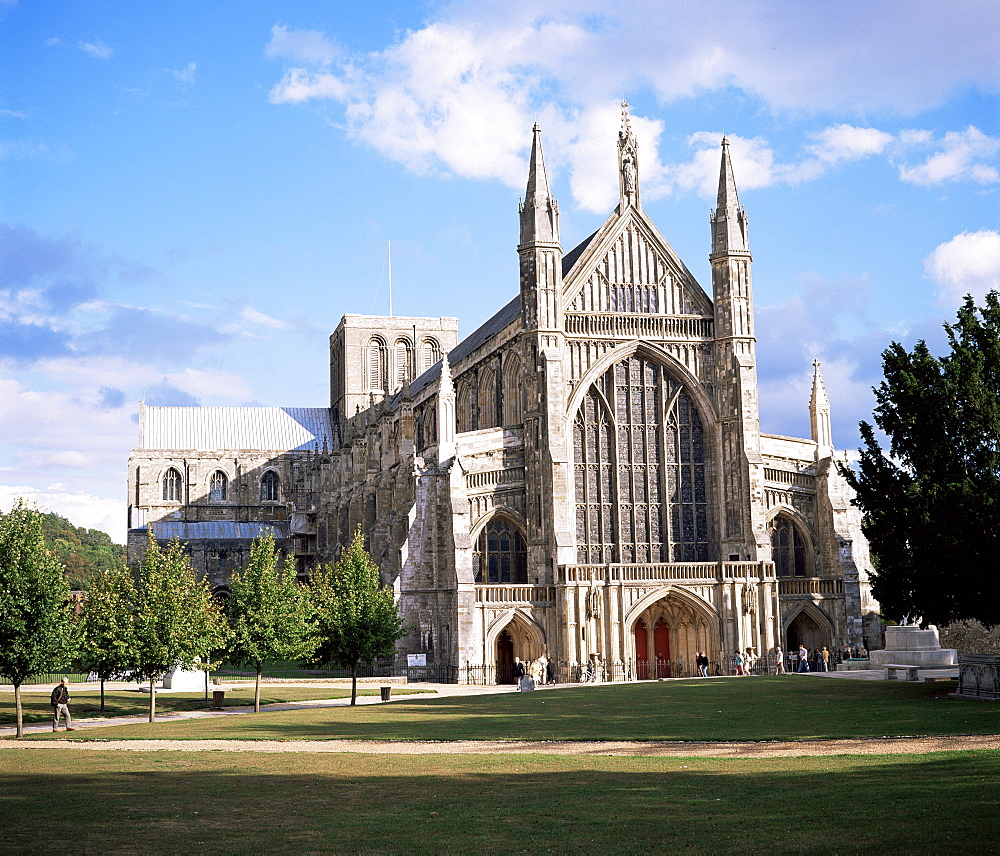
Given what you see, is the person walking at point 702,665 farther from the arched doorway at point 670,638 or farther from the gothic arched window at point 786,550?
the gothic arched window at point 786,550

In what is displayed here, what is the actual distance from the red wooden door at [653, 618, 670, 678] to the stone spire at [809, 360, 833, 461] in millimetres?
12303

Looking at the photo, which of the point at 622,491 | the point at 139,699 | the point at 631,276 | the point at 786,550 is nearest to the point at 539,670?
the point at 622,491

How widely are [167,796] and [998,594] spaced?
24005 mm

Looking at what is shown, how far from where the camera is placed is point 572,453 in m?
59.2

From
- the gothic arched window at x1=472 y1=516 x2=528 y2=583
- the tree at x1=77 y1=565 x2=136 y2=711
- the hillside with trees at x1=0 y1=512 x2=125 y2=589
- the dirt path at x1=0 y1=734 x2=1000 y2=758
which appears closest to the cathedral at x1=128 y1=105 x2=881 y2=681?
the gothic arched window at x1=472 y1=516 x2=528 y2=583

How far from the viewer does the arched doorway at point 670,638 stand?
57781mm

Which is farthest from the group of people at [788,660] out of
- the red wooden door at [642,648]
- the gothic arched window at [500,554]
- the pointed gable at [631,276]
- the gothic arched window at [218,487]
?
the gothic arched window at [218,487]

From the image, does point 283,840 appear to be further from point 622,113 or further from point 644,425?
point 622,113

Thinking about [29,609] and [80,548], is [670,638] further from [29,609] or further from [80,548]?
[80,548]

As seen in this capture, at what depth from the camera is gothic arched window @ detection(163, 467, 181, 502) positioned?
333ft

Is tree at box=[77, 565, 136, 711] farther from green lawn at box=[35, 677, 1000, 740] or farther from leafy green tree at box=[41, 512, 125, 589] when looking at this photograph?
leafy green tree at box=[41, 512, 125, 589]

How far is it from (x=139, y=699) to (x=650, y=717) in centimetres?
2391

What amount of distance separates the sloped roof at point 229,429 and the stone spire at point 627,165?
168 ft

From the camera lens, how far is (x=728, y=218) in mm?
62094
